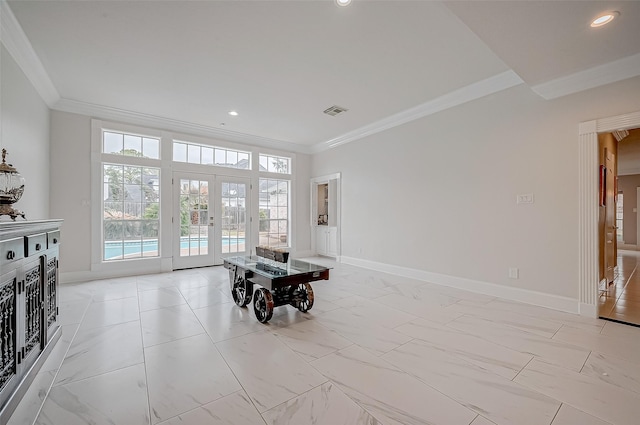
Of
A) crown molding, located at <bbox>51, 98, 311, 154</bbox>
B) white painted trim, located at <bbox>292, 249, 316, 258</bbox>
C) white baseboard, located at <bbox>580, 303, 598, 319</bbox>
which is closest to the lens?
white baseboard, located at <bbox>580, 303, 598, 319</bbox>

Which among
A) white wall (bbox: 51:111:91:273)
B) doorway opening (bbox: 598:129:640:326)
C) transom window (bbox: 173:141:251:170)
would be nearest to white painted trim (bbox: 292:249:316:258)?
transom window (bbox: 173:141:251:170)

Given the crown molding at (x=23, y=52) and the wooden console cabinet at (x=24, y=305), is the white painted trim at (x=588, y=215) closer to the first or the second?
the wooden console cabinet at (x=24, y=305)

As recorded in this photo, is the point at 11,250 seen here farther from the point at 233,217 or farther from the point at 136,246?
the point at 233,217

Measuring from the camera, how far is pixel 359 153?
19.2 ft

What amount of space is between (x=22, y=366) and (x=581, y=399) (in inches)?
138

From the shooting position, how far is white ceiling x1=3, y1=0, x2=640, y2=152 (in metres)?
2.31

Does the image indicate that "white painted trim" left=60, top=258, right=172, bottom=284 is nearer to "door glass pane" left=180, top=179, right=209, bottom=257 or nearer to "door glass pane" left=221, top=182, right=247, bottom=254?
"door glass pane" left=180, top=179, right=209, bottom=257

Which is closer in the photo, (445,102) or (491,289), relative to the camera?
(491,289)

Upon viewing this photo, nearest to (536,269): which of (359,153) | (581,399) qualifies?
(581,399)

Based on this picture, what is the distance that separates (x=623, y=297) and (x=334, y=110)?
4.90 meters

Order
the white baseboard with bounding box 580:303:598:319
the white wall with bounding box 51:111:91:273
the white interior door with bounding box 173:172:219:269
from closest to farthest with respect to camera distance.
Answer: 1. the white baseboard with bounding box 580:303:598:319
2. the white wall with bounding box 51:111:91:273
3. the white interior door with bounding box 173:172:219:269

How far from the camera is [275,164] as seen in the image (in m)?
6.85

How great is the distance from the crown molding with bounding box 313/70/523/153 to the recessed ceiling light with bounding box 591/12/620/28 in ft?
3.80

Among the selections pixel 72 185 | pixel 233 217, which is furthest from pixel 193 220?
pixel 72 185
